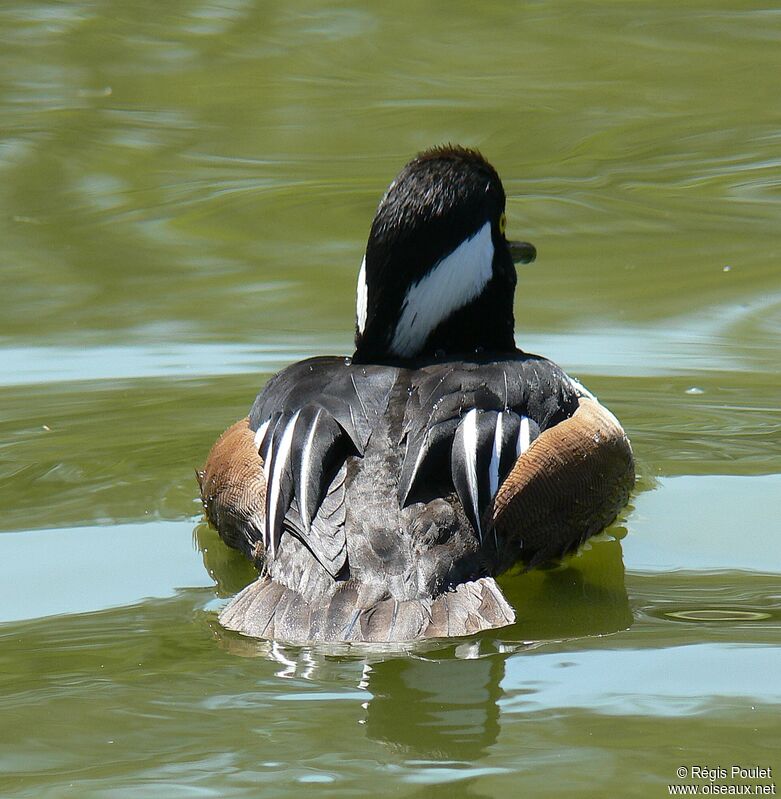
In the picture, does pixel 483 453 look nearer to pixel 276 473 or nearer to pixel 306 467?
pixel 306 467

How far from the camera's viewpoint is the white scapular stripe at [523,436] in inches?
210

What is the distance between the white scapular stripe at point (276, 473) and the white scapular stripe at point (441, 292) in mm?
847

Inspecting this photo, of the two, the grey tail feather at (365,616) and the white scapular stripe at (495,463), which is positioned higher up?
the white scapular stripe at (495,463)

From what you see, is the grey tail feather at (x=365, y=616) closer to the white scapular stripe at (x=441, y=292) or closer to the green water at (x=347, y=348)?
the green water at (x=347, y=348)

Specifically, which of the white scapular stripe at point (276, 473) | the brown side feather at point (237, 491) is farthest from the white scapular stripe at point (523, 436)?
the brown side feather at point (237, 491)

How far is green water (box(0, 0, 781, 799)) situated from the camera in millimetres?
4023

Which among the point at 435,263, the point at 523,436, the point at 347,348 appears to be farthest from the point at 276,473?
the point at 347,348

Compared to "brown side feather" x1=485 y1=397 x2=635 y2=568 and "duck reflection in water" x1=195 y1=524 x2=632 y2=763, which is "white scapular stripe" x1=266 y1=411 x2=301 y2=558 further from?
"brown side feather" x1=485 y1=397 x2=635 y2=568

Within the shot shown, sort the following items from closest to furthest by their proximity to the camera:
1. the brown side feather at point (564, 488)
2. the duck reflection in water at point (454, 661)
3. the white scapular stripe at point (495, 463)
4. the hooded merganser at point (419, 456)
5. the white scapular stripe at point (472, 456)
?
the duck reflection in water at point (454, 661) < the hooded merganser at point (419, 456) < the white scapular stripe at point (472, 456) < the white scapular stripe at point (495, 463) < the brown side feather at point (564, 488)

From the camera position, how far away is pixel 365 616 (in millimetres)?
4609

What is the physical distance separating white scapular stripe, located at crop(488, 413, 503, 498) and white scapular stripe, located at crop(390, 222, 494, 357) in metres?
0.92

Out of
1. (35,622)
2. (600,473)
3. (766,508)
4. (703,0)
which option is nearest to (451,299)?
(600,473)

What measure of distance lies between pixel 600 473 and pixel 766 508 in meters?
0.80

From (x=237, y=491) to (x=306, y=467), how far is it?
0.60m
